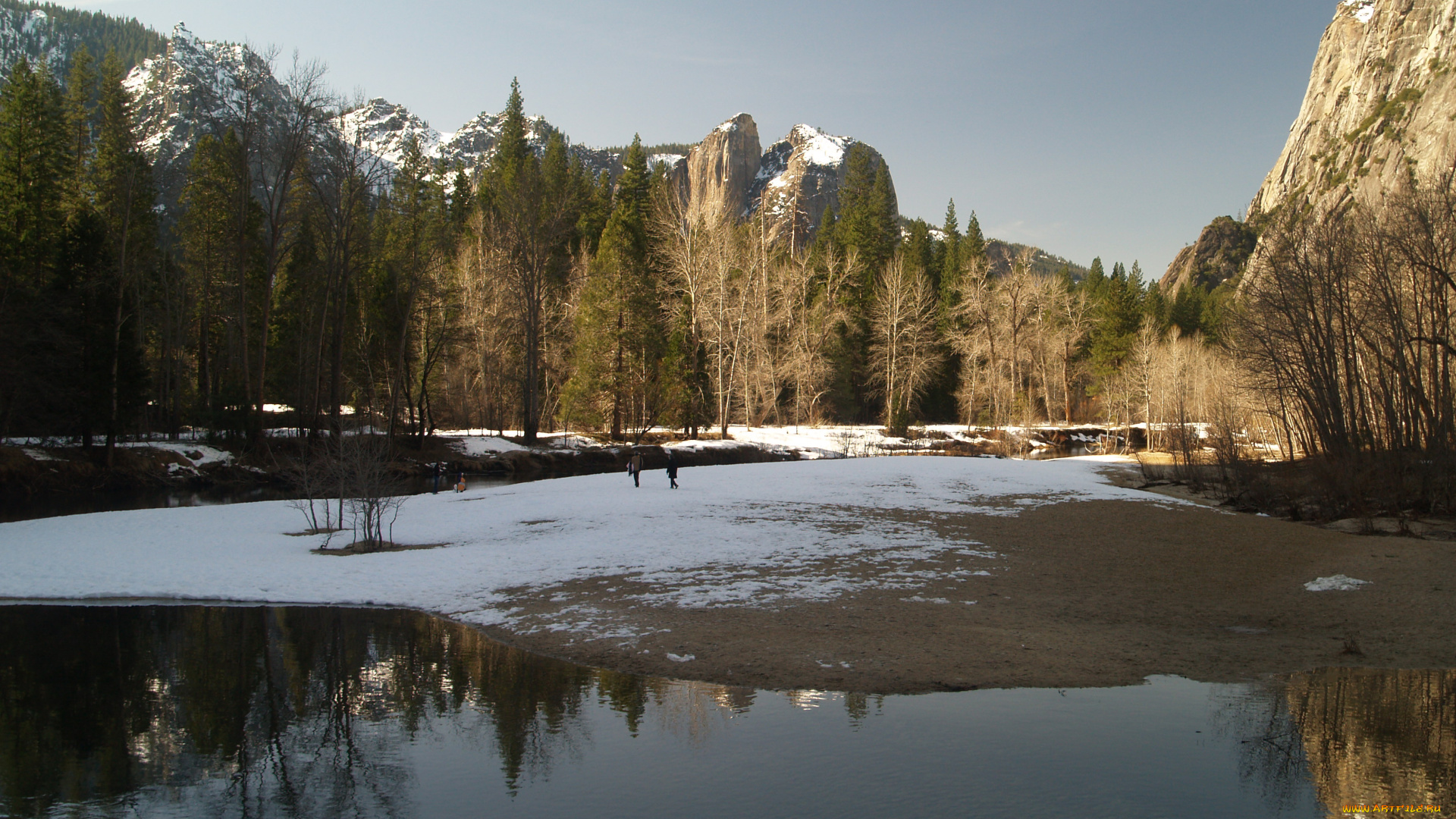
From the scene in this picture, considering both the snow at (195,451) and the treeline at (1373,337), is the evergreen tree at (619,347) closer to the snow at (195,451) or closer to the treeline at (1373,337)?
the snow at (195,451)

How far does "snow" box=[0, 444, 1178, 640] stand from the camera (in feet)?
41.7

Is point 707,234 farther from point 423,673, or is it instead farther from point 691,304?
point 423,673

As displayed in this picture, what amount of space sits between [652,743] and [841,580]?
21.4ft

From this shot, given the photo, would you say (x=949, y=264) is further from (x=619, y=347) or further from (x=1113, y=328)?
(x=619, y=347)

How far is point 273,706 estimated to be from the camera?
26.3 feet

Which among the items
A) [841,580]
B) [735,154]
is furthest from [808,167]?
[841,580]

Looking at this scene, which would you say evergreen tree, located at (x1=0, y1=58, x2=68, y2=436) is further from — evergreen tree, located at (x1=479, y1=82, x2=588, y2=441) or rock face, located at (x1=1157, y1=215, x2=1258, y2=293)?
rock face, located at (x1=1157, y1=215, x2=1258, y2=293)

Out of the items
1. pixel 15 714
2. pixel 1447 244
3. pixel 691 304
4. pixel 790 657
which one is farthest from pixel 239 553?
pixel 691 304

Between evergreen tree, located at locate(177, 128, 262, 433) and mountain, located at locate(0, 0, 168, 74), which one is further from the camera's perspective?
mountain, located at locate(0, 0, 168, 74)

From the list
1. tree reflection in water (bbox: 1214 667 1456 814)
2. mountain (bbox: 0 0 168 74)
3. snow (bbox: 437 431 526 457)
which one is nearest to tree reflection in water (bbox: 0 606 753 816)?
tree reflection in water (bbox: 1214 667 1456 814)

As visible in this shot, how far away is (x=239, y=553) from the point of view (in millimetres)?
15625

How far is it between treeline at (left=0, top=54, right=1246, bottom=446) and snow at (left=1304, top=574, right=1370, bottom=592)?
117 ft

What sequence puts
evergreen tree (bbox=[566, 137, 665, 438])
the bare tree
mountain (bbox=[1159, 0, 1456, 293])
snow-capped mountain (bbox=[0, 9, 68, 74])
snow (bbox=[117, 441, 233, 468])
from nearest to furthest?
snow (bbox=[117, 441, 233, 468]) → evergreen tree (bbox=[566, 137, 665, 438]) → the bare tree → mountain (bbox=[1159, 0, 1456, 293]) → snow-capped mountain (bbox=[0, 9, 68, 74])

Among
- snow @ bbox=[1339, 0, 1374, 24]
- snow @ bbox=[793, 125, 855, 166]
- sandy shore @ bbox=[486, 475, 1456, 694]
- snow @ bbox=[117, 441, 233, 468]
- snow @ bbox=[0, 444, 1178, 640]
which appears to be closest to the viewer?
sandy shore @ bbox=[486, 475, 1456, 694]
